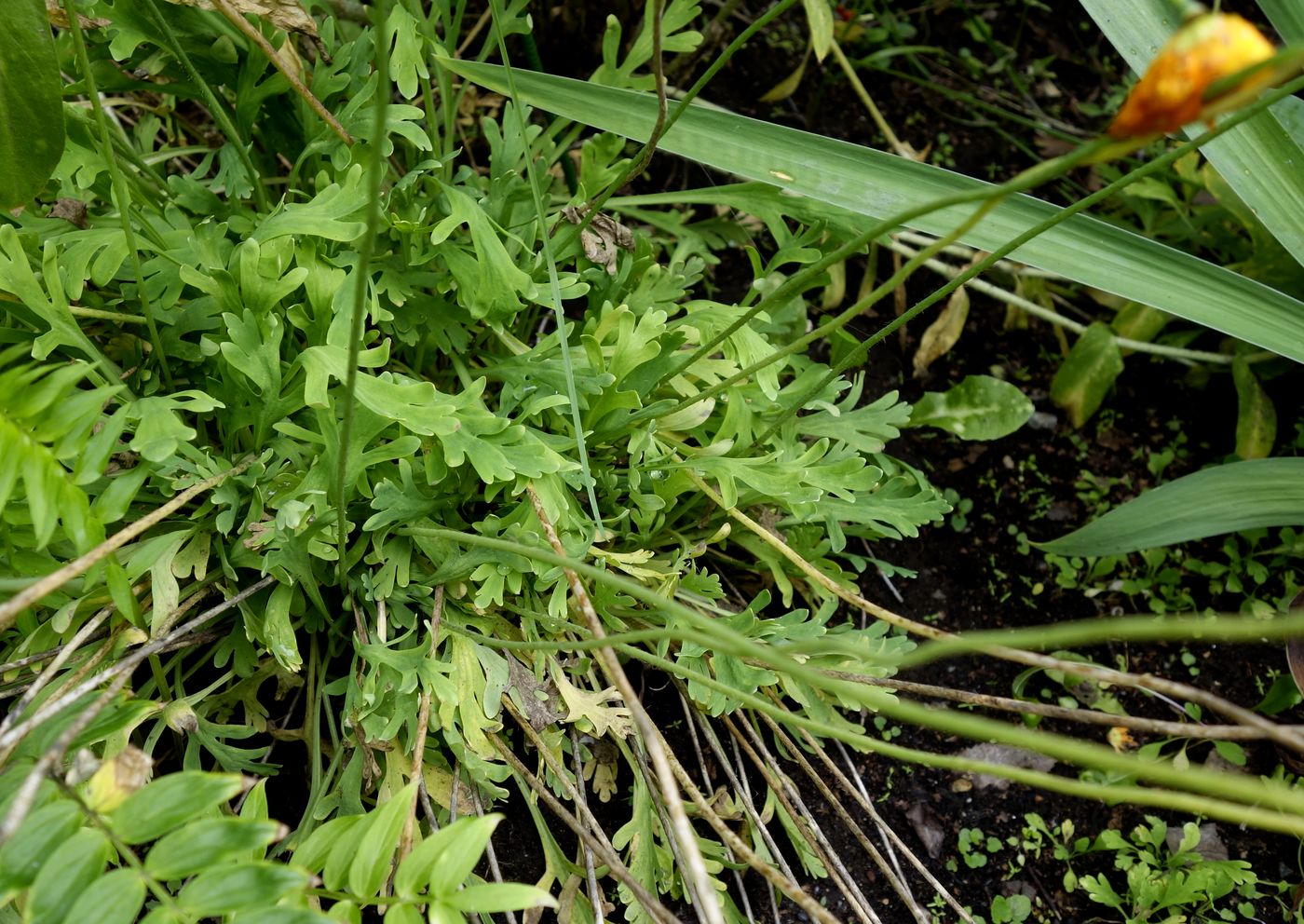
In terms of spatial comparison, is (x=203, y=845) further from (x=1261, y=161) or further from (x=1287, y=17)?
(x=1287, y=17)

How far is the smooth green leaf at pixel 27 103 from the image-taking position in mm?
807

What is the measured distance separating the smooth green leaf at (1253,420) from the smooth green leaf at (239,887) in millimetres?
1393

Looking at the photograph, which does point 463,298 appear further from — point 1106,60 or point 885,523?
point 1106,60

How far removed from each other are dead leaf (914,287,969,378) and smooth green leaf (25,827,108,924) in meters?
1.29

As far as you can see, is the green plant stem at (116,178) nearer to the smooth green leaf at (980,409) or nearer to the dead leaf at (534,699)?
the dead leaf at (534,699)

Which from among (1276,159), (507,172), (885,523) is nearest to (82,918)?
(507,172)

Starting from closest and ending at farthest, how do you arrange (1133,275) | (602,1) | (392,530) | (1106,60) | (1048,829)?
(392,530) < (1133,275) < (1048,829) < (602,1) < (1106,60)

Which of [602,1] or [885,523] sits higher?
[602,1]

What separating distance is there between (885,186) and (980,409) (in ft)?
1.40

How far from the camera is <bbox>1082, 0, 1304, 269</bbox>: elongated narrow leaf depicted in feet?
4.00

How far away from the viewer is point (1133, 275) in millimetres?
1150

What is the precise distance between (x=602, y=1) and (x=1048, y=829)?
132 centimetres

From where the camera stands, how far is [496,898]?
1.97 feet

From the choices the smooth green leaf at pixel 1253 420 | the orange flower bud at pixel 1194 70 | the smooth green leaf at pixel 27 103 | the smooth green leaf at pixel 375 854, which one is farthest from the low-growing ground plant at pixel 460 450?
the orange flower bud at pixel 1194 70
